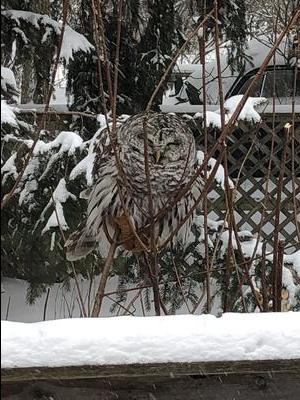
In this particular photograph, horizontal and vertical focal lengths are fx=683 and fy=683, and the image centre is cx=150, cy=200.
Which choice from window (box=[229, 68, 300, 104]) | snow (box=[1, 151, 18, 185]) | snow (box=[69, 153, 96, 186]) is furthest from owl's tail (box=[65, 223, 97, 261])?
window (box=[229, 68, 300, 104])

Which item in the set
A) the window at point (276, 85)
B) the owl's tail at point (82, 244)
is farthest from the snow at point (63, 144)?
the window at point (276, 85)

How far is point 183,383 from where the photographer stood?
1.67m

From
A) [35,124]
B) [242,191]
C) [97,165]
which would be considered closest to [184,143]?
[97,165]

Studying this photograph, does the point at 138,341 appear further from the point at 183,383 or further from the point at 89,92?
the point at 89,92

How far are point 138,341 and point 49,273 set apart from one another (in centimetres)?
66

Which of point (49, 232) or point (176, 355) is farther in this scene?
point (49, 232)

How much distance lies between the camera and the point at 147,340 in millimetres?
1596

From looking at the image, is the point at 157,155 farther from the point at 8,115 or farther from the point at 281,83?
the point at 281,83

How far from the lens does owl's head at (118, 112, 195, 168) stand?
2592 mm

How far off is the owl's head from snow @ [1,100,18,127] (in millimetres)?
1343

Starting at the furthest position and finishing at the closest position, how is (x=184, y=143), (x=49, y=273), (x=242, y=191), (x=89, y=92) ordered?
(x=242, y=191) → (x=89, y=92) → (x=184, y=143) → (x=49, y=273)

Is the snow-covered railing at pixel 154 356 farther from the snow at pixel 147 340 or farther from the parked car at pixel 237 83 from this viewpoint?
the parked car at pixel 237 83

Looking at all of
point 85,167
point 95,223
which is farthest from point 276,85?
point 95,223

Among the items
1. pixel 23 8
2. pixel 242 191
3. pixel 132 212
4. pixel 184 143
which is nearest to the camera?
pixel 23 8
